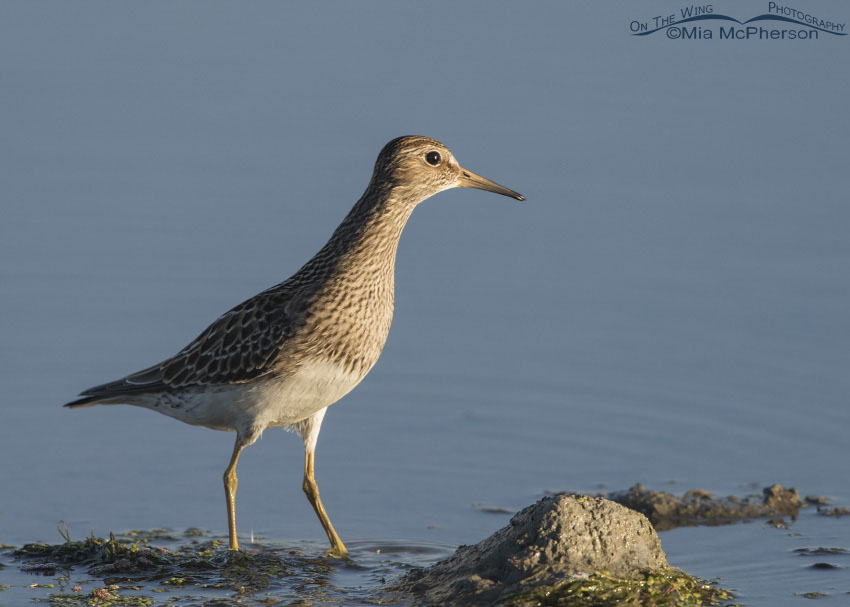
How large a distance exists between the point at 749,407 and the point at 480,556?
16.6ft

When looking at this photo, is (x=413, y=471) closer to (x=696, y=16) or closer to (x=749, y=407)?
(x=749, y=407)

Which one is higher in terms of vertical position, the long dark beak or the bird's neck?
the long dark beak

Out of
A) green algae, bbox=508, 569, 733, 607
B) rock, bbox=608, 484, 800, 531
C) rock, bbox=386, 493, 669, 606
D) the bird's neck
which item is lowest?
rock, bbox=608, 484, 800, 531

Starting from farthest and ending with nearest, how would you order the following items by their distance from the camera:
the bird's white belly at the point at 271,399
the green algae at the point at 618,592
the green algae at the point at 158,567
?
1. the bird's white belly at the point at 271,399
2. the green algae at the point at 158,567
3. the green algae at the point at 618,592

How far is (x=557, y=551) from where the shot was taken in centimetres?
741

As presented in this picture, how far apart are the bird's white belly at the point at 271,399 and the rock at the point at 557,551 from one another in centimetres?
196

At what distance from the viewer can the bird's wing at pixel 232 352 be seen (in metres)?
9.24

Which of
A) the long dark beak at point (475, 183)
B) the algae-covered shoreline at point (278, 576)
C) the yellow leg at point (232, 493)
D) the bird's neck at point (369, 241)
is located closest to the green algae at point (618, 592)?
the algae-covered shoreline at point (278, 576)

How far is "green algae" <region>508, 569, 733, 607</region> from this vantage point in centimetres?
724

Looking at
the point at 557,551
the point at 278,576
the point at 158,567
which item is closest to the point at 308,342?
the point at 278,576

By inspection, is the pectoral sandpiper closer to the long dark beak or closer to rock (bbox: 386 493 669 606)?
the long dark beak

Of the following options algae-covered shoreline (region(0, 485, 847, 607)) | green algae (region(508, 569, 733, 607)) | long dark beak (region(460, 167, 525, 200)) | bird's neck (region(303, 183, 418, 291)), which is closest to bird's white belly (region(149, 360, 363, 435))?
bird's neck (region(303, 183, 418, 291))

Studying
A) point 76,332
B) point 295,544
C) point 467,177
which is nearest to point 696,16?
point 467,177

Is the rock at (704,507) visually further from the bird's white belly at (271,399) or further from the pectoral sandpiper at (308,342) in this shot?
the bird's white belly at (271,399)
